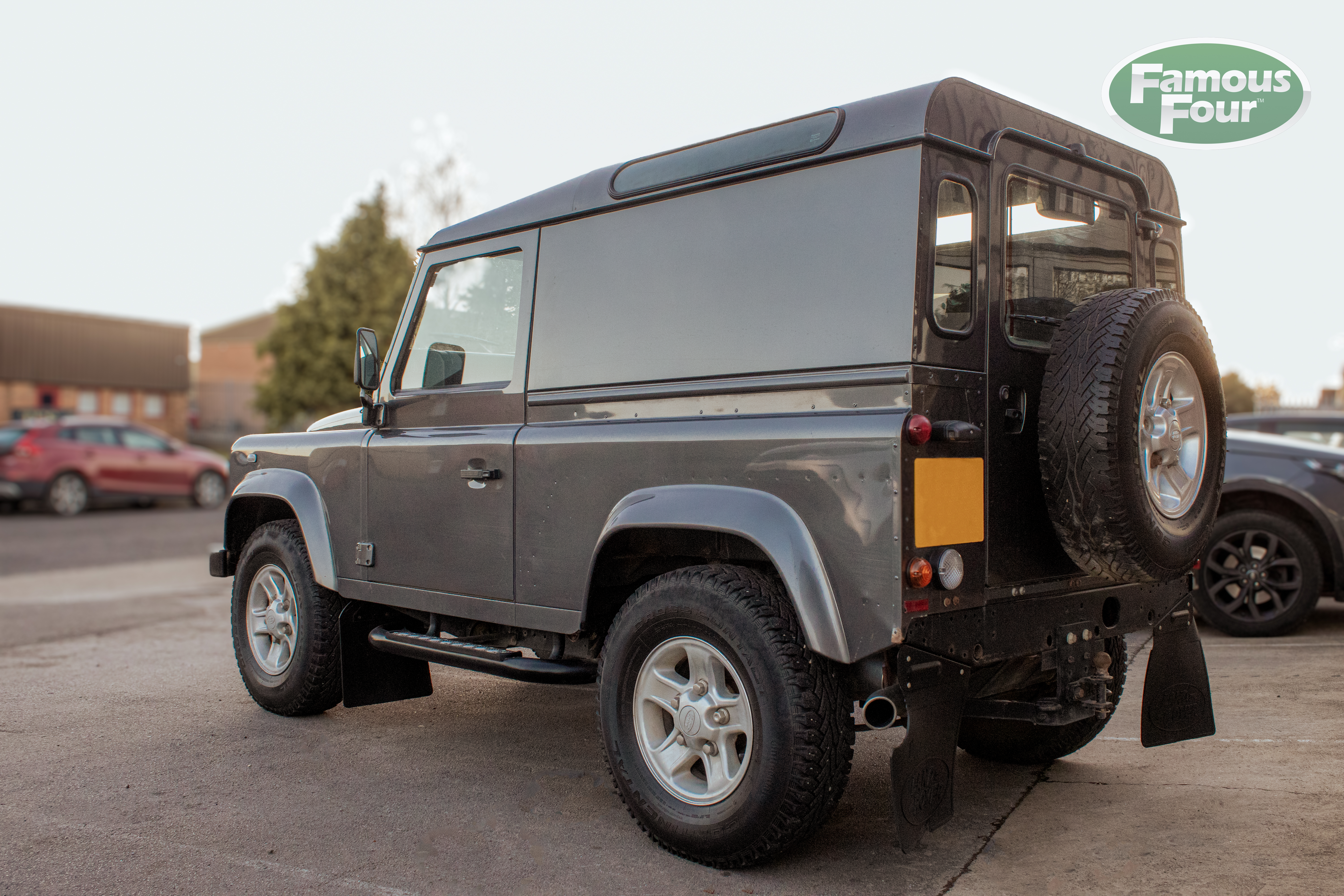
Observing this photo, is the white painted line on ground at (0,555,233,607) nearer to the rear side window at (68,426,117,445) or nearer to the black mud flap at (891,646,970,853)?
the rear side window at (68,426,117,445)

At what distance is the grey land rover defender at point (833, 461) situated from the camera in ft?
10.5

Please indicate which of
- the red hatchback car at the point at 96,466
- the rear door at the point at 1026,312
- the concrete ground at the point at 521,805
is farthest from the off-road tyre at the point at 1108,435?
the red hatchback car at the point at 96,466

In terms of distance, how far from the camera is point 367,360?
16.1 ft

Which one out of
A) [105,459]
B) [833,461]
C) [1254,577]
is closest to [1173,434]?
[833,461]

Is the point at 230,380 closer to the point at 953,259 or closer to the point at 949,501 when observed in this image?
the point at 953,259

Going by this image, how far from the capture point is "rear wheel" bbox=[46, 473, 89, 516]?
55.0 feet

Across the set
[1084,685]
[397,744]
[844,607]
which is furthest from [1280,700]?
[397,744]

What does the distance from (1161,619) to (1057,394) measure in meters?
1.24

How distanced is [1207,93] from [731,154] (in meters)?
3.56

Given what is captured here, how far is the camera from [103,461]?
17.4 metres

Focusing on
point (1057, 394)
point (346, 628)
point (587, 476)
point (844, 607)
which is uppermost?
point (1057, 394)

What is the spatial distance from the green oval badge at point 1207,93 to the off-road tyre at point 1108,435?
2764mm

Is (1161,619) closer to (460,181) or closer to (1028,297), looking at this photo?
(1028,297)

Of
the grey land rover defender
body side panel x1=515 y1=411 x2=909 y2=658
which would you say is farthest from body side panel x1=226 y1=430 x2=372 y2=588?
body side panel x1=515 y1=411 x2=909 y2=658
